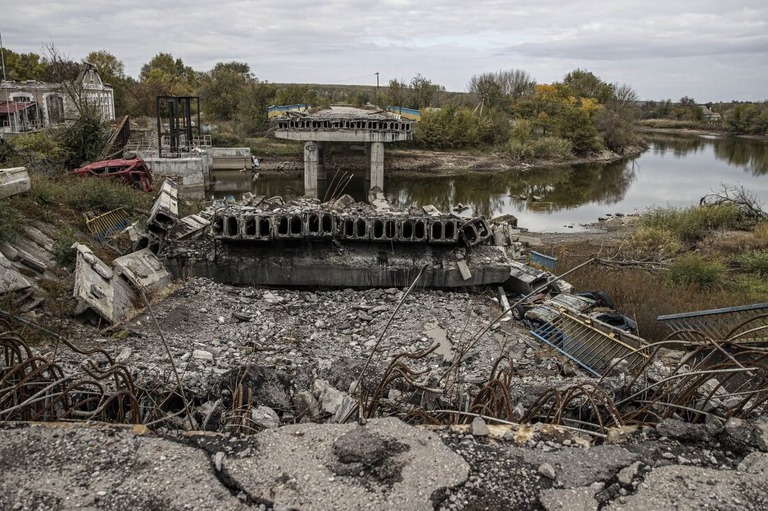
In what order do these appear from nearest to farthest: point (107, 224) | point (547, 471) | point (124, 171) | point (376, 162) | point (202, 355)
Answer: point (547, 471)
point (202, 355)
point (107, 224)
point (124, 171)
point (376, 162)

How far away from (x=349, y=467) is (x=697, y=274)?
1333cm

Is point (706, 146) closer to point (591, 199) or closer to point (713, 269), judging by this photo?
point (591, 199)

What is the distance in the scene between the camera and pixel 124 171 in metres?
19.2

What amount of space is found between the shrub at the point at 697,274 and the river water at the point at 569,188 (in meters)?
12.2

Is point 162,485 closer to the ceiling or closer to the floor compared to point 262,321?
closer to the ceiling

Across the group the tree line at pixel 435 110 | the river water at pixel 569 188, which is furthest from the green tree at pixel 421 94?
the river water at pixel 569 188

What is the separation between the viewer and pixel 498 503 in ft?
12.7

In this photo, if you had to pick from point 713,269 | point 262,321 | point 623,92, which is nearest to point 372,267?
point 262,321

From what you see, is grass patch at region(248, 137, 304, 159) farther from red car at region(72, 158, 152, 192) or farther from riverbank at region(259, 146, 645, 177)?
red car at region(72, 158, 152, 192)

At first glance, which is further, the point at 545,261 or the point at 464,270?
the point at 545,261

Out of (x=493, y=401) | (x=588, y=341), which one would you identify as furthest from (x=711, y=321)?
(x=493, y=401)

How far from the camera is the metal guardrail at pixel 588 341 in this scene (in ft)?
28.5

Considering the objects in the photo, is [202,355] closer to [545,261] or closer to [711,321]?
[711,321]

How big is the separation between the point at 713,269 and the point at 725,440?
38.3 feet
